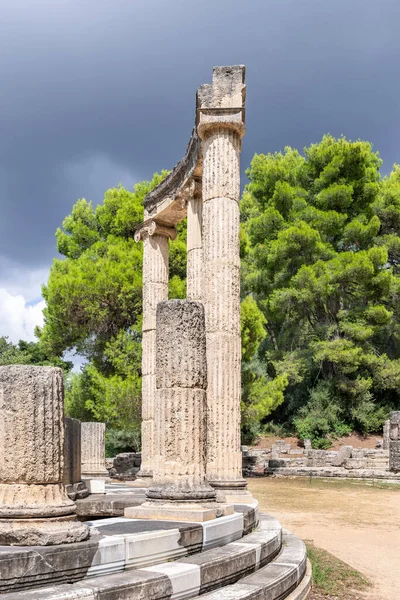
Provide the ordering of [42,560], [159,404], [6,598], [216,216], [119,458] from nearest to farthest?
[6,598] → [42,560] → [159,404] → [216,216] → [119,458]

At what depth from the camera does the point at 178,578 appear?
4.50m

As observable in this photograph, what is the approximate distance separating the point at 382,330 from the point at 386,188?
768 centimetres

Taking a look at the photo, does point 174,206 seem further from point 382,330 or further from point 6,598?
point 382,330

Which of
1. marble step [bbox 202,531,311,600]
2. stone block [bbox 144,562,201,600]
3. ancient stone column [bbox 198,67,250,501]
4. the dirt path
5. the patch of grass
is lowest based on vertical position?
the dirt path

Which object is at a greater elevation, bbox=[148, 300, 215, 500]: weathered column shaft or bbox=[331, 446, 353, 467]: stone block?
bbox=[148, 300, 215, 500]: weathered column shaft

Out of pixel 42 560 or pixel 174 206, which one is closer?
pixel 42 560

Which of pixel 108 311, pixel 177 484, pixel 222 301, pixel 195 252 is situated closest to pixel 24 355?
pixel 108 311

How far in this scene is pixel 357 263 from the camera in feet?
95.3

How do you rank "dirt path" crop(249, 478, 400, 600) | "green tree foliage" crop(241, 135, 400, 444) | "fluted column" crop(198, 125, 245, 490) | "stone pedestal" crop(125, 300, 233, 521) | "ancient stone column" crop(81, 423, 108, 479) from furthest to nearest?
"green tree foliage" crop(241, 135, 400, 444)
"ancient stone column" crop(81, 423, 108, 479)
"fluted column" crop(198, 125, 245, 490)
"dirt path" crop(249, 478, 400, 600)
"stone pedestal" crop(125, 300, 233, 521)

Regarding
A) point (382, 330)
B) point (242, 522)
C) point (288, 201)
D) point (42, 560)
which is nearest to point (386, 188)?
point (288, 201)

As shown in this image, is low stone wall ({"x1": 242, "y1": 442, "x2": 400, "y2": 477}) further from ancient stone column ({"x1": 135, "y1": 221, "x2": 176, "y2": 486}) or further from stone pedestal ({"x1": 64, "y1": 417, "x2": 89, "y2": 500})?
stone pedestal ({"x1": 64, "y1": 417, "x2": 89, "y2": 500})

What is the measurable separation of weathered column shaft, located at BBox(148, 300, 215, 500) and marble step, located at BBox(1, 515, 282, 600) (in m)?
0.80

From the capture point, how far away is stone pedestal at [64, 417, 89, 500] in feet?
24.2

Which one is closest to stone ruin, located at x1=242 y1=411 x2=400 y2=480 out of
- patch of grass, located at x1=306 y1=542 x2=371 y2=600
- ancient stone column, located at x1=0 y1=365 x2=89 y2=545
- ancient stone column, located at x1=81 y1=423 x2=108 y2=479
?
ancient stone column, located at x1=81 y1=423 x2=108 y2=479
